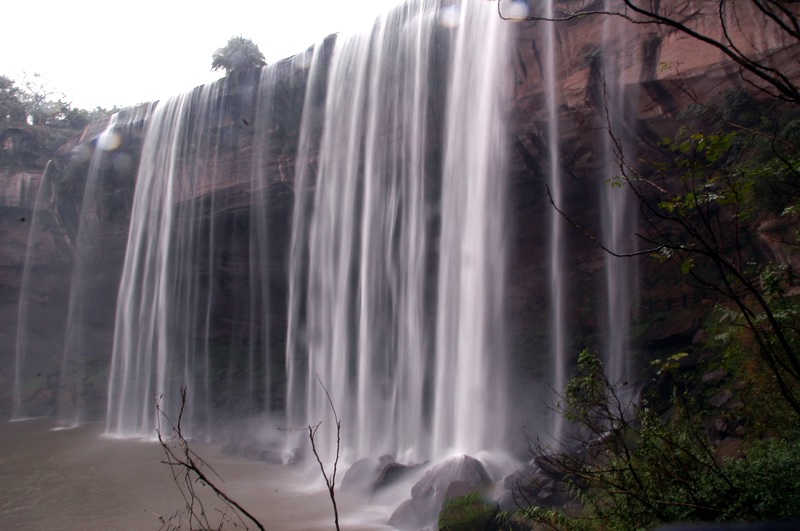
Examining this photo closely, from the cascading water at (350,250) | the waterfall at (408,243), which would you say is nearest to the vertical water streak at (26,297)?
the cascading water at (350,250)

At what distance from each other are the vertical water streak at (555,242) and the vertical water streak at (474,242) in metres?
1.02

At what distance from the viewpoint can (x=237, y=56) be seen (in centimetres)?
1920

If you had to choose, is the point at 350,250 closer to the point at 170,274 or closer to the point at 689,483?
the point at 170,274

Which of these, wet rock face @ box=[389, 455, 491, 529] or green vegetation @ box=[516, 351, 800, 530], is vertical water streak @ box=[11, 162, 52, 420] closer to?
wet rock face @ box=[389, 455, 491, 529]

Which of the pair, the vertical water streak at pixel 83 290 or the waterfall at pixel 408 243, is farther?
the vertical water streak at pixel 83 290

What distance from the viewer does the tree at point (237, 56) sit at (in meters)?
19.2

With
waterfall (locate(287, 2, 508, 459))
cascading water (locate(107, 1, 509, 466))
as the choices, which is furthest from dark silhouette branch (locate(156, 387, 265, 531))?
waterfall (locate(287, 2, 508, 459))

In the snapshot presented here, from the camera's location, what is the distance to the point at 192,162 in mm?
18969

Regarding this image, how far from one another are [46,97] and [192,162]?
15.5m

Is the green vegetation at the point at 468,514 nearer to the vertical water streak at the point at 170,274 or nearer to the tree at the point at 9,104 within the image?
the vertical water streak at the point at 170,274

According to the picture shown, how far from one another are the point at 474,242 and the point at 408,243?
2.08 metres

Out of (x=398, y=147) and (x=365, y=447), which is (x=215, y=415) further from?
(x=398, y=147)

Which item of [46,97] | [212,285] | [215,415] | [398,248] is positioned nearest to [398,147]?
[398,248]

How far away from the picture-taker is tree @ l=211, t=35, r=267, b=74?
62.9 feet
